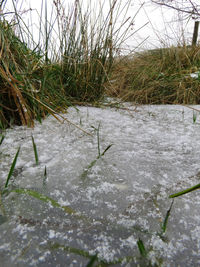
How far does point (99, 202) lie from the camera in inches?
22.0

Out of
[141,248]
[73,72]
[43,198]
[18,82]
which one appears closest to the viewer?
[141,248]

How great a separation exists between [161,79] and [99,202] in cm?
185

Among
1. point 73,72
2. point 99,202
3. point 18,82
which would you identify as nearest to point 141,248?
point 99,202

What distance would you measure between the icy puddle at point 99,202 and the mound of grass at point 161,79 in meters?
0.92

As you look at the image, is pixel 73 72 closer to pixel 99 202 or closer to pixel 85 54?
pixel 85 54

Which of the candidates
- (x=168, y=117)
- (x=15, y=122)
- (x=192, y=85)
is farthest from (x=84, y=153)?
(x=192, y=85)

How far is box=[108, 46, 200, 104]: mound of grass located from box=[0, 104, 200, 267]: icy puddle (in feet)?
3.03

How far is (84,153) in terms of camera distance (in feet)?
2.77

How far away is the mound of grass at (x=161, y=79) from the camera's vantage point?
6.58 ft

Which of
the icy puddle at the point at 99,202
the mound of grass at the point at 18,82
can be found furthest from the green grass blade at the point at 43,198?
the mound of grass at the point at 18,82

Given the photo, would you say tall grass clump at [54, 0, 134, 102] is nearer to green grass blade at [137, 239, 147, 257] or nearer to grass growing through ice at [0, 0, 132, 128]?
grass growing through ice at [0, 0, 132, 128]

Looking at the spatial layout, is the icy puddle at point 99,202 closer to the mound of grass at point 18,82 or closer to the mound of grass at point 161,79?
the mound of grass at point 18,82

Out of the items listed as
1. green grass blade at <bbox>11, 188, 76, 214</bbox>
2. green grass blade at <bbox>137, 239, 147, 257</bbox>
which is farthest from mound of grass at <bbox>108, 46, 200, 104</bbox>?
green grass blade at <bbox>137, 239, 147, 257</bbox>

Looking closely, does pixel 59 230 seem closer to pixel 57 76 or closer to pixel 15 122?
pixel 15 122
